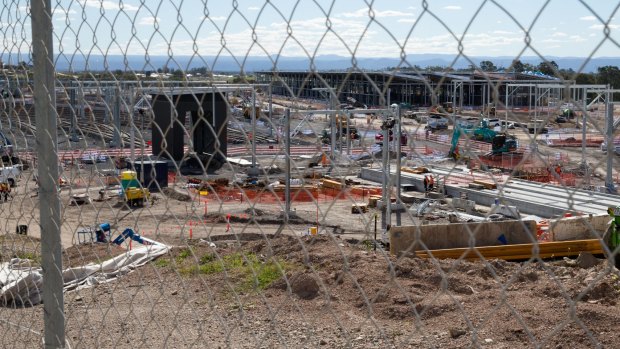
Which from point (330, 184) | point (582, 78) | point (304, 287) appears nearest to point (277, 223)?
point (304, 287)

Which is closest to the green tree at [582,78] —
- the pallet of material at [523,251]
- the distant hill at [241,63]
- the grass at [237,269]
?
the distant hill at [241,63]

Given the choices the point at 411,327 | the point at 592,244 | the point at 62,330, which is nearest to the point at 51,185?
the point at 62,330

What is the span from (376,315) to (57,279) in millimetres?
3285

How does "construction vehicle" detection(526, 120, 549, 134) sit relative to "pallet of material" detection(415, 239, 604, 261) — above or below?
above

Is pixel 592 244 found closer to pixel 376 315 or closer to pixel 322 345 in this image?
pixel 376 315

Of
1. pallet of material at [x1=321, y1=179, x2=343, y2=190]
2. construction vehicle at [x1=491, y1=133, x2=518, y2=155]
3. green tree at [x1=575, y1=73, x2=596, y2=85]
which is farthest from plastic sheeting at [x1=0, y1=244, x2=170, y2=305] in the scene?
pallet of material at [x1=321, y1=179, x2=343, y2=190]

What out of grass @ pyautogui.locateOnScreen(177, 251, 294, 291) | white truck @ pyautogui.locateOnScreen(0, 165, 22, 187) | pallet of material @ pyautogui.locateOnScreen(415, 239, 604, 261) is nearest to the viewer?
white truck @ pyautogui.locateOnScreen(0, 165, 22, 187)

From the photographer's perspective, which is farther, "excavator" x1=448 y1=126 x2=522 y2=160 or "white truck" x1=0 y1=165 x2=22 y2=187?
"white truck" x1=0 y1=165 x2=22 y2=187

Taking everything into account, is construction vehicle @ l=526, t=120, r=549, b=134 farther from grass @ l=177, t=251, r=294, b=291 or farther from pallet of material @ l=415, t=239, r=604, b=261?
pallet of material @ l=415, t=239, r=604, b=261

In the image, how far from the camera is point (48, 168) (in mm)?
2311

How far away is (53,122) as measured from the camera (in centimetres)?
232

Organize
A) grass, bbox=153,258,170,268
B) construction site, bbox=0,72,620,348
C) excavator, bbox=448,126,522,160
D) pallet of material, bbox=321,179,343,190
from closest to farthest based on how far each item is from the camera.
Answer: excavator, bbox=448,126,522,160 < construction site, bbox=0,72,620,348 < grass, bbox=153,258,170,268 < pallet of material, bbox=321,179,343,190

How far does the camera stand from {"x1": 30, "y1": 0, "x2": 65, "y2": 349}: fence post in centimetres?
228

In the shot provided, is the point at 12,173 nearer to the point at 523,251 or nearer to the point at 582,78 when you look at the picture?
the point at 582,78
